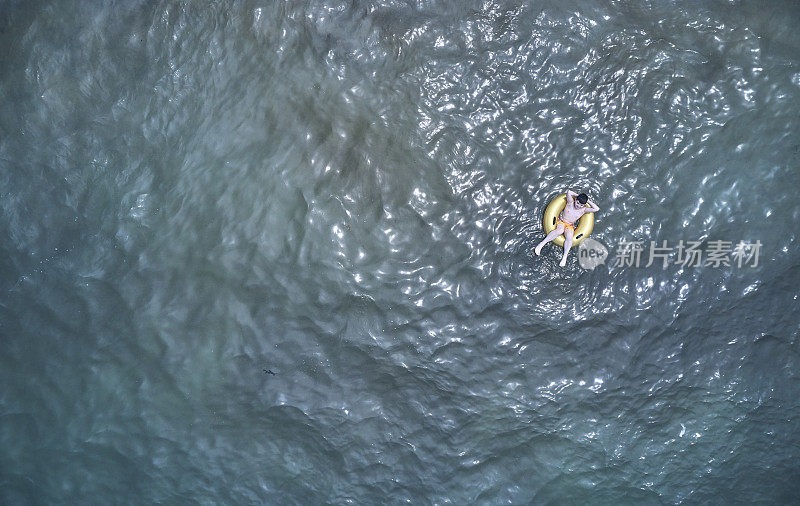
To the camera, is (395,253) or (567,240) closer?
(567,240)

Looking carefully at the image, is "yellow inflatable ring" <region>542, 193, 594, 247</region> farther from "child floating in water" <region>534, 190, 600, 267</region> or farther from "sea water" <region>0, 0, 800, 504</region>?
"sea water" <region>0, 0, 800, 504</region>

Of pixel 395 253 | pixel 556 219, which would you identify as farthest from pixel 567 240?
pixel 395 253

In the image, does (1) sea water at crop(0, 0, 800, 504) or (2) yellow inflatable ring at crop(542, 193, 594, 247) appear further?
(1) sea water at crop(0, 0, 800, 504)

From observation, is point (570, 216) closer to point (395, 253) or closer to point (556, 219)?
point (556, 219)

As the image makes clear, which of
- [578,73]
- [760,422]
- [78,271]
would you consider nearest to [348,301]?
[78,271]

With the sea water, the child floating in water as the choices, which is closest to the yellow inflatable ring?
the child floating in water
